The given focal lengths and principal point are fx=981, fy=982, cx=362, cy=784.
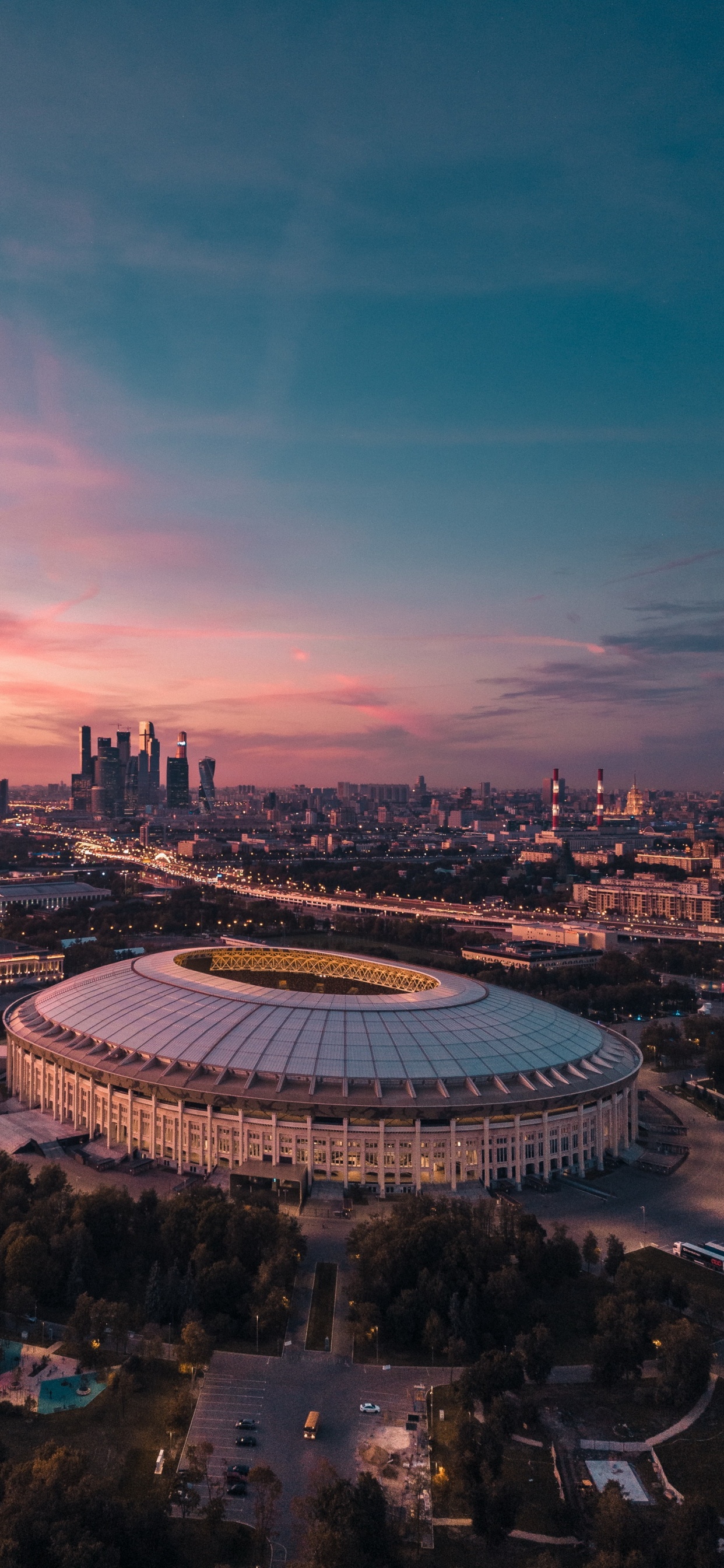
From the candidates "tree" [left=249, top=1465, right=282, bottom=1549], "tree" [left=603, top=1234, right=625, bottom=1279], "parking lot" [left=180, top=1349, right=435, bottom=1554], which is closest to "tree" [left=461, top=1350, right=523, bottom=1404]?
"parking lot" [left=180, top=1349, right=435, bottom=1554]

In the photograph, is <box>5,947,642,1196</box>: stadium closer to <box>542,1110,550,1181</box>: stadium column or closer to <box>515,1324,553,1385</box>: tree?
<box>542,1110,550,1181</box>: stadium column

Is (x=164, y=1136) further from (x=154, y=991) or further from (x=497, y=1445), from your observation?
(x=497, y=1445)

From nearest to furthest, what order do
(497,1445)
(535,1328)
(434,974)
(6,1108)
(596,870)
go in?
(497,1445)
(535,1328)
(6,1108)
(434,974)
(596,870)

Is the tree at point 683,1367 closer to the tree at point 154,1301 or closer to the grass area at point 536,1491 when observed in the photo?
the grass area at point 536,1491

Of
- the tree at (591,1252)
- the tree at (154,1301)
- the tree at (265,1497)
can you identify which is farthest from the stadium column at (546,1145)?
the tree at (265,1497)

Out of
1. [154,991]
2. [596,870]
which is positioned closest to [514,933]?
[596,870]

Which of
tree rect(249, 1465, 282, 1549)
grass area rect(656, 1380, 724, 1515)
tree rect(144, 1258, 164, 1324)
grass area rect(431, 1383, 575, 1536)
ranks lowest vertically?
grass area rect(656, 1380, 724, 1515)
